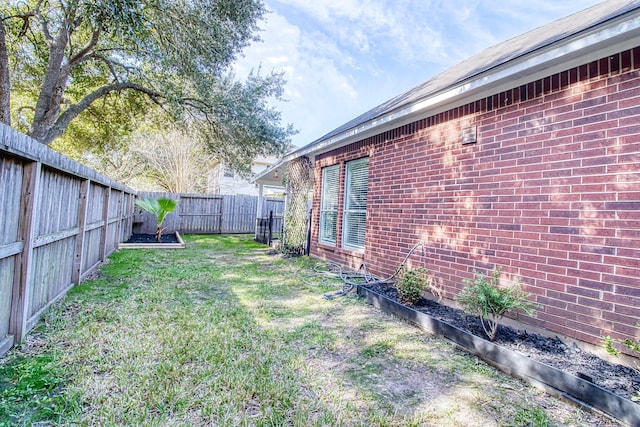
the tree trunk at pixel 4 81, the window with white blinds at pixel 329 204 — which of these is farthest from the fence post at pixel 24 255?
the tree trunk at pixel 4 81

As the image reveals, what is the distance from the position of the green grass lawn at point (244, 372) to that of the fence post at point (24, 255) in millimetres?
246

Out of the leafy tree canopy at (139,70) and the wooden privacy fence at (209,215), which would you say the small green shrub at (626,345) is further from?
the wooden privacy fence at (209,215)

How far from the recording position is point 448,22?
9.07 meters

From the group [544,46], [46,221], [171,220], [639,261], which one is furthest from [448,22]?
[171,220]

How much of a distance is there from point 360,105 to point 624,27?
2023 cm

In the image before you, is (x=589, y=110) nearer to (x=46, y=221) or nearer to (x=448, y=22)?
(x=46, y=221)

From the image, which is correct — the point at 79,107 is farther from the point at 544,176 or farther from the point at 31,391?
the point at 544,176

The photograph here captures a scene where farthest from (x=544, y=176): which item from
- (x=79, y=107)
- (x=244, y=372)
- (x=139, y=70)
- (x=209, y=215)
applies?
(x=209, y=215)

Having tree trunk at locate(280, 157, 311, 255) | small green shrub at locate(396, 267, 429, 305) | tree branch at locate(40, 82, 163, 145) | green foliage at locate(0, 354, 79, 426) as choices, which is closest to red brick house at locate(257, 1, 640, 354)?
small green shrub at locate(396, 267, 429, 305)

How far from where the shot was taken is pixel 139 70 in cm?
805

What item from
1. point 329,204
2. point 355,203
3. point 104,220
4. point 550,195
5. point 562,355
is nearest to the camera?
point 562,355

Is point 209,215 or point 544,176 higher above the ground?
point 544,176

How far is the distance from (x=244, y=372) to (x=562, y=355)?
2.65 metres

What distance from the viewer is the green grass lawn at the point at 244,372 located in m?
1.88
